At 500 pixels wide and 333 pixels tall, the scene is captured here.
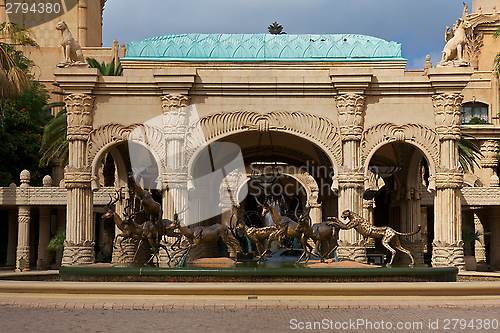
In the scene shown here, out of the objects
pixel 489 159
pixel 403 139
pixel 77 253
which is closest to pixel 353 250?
pixel 403 139

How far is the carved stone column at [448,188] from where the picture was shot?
753 inches

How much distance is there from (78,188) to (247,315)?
11.0m

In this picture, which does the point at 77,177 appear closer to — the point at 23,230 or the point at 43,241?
the point at 23,230

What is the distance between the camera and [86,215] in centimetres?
1948

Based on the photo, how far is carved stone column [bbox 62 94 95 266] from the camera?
1912 cm

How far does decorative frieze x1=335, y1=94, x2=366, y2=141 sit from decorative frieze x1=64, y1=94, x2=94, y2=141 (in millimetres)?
8699

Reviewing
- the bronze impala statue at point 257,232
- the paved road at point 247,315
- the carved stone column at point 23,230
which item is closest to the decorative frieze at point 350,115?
the bronze impala statue at point 257,232

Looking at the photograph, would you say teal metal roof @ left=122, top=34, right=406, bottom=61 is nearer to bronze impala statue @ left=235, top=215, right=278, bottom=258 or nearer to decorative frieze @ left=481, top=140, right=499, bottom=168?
bronze impala statue @ left=235, top=215, right=278, bottom=258

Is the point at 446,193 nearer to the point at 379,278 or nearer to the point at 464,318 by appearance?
the point at 379,278

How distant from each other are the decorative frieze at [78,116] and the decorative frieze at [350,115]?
8.70 metres

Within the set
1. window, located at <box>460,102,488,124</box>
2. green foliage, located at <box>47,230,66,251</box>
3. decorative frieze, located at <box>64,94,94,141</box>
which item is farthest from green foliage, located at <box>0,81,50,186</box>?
window, located at <box>460,102,488,124</box>

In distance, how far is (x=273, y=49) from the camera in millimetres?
21188

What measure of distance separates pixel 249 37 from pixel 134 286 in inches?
508

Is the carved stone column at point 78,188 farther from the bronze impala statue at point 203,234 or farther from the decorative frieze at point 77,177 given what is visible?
the bronze impala statue at point 203,234
